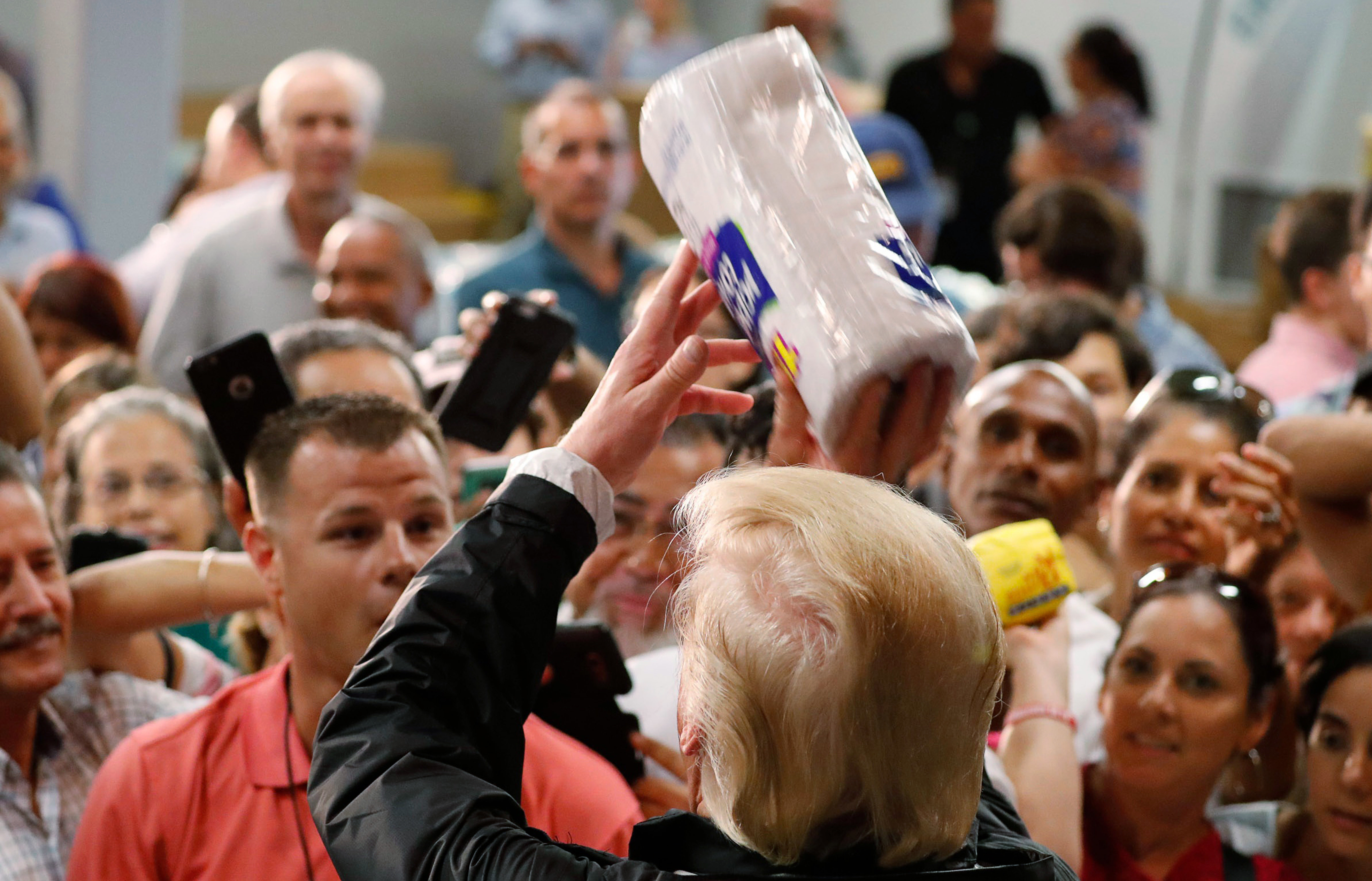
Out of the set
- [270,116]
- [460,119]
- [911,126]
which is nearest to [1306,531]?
[270,116]

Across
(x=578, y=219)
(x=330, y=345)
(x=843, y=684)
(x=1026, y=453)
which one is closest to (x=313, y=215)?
(x=578, y=219)

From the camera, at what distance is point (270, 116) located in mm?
4531

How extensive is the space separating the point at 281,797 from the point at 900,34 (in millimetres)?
8639

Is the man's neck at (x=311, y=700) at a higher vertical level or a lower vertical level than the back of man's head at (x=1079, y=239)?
higher

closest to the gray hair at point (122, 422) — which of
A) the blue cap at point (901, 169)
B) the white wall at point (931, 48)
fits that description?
the blue cap at point (901, 169)

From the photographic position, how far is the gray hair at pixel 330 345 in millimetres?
2518

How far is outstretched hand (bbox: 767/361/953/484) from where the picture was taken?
1.26 metres

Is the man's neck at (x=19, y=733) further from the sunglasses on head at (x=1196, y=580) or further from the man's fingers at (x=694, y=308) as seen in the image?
the sunglasses on head at (x=1196, y=580)

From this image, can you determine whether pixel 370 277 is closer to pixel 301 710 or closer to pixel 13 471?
pixel 13 471

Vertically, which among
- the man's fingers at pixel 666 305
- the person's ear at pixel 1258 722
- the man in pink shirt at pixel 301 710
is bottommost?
the person's ear at pixel 1258 722

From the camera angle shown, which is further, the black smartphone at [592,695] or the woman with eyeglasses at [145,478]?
the woman with eyeglasses at [145,478]

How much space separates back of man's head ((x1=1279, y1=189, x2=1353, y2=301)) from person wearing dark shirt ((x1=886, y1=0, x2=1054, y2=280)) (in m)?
2.28

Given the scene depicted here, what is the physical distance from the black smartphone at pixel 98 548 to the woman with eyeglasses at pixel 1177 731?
147 centimetres

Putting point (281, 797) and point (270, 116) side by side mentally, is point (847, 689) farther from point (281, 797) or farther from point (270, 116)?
point (270, 116)
